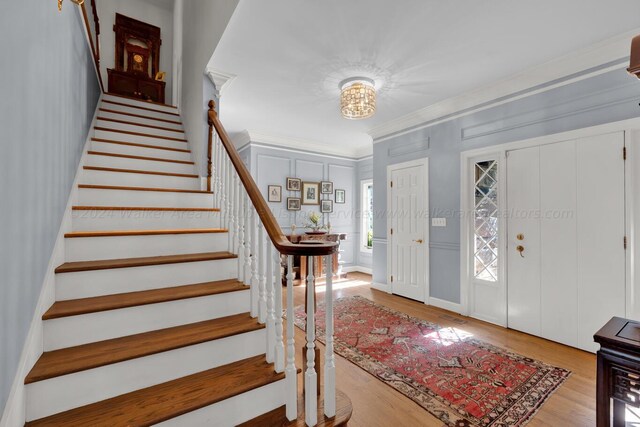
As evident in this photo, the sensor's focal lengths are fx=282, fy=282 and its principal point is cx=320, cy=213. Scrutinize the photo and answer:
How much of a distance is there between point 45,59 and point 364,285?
4713mm

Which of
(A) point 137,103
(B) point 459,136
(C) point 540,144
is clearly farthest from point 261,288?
(A) point 137,103

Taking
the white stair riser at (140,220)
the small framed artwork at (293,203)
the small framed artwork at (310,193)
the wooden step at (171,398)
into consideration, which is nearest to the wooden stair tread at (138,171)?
the white stair riser at (140,220)

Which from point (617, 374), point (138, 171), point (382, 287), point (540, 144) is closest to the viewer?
point (617, 374)

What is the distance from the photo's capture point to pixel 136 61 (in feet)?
16.8

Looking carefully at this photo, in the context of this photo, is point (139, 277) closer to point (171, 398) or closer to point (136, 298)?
point (136, 298)

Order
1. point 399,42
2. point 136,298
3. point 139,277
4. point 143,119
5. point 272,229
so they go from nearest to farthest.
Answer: point 272,229 → point 136,298 → point 139,277 → point 399,42 → point 143,119

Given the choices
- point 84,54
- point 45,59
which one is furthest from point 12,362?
point 84,54

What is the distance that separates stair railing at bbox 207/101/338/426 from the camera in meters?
1.30

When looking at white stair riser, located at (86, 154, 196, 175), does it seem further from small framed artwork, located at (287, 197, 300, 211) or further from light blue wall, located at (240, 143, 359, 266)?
small framed artwork, located at (287, 197, 300, 211)

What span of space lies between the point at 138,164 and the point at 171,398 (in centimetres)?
221

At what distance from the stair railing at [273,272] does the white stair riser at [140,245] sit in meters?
0.18

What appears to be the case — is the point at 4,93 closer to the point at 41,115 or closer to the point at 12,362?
the point at 41,115

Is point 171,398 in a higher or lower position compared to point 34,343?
lower

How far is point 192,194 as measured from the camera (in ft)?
8.24
